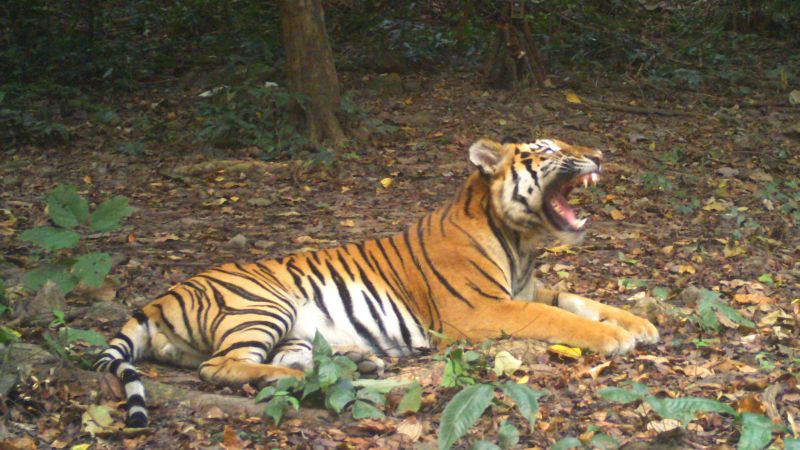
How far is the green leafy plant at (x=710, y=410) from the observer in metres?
3.00

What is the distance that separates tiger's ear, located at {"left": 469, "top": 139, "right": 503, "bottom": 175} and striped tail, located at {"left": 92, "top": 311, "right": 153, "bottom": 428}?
1859 mm

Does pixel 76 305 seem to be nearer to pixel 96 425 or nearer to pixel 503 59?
pixel 96 425

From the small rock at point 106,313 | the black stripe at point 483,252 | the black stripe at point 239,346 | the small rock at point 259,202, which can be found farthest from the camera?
the small rock at point 259,202

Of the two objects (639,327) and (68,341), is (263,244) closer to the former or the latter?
(68,341)

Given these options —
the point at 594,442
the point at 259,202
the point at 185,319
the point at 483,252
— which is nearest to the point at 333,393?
the point at 594,442

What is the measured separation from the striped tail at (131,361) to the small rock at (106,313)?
0.64 metres

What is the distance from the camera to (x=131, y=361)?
14.2 ft

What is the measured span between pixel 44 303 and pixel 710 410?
10.6 ft

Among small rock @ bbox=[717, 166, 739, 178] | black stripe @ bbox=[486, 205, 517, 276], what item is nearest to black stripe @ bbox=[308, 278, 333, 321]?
black stripe @ bbox=[486, 205, 517, 276]

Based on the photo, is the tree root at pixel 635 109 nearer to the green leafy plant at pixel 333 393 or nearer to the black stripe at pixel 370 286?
the black stripe at pixel 370 286

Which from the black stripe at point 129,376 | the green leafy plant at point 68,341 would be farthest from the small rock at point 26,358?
the black stripe at point 129,376

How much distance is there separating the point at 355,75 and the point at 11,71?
4.22 metres

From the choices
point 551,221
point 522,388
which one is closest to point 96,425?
point 522,388

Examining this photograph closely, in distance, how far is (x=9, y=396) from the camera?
368 centimetres
